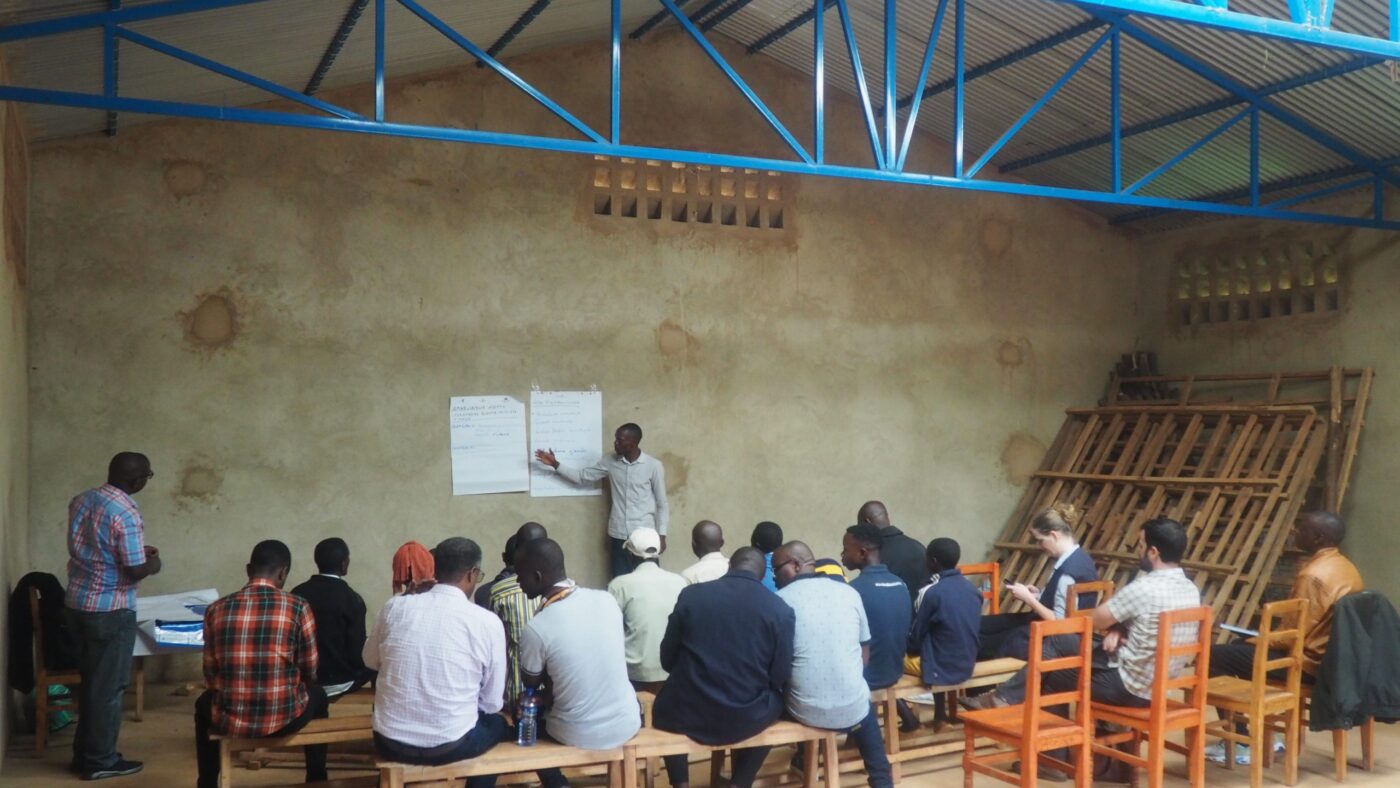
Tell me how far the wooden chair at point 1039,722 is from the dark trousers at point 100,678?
4010mm

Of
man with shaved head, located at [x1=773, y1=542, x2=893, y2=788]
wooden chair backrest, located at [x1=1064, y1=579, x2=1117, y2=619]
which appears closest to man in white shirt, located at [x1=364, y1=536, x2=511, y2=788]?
man with shaved head, located at [x1=773, y1=542, x2=893, y2=788]

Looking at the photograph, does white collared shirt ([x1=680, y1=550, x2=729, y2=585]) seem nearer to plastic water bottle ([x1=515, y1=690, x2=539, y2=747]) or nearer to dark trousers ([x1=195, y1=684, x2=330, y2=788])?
plastic water bottle ([x1=515, y1=690, x2=539, y2=747])

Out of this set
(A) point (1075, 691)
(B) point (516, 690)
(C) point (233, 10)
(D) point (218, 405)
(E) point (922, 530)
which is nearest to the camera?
(B) point (516, 690)

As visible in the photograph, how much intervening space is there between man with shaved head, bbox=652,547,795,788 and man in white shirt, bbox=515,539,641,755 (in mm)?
212

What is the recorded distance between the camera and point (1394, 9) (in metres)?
5.43

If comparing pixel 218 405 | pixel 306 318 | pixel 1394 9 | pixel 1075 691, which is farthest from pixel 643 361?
pixel 1394 9

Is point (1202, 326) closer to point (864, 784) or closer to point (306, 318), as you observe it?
point (864, 784)

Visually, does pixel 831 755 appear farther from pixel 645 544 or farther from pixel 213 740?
pixel 213 740

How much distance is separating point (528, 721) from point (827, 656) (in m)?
1.23

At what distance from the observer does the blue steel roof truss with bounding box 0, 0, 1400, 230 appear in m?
5.05

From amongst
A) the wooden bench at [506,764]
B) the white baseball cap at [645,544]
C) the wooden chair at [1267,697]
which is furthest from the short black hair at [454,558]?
the wooden chair at [1267,697]

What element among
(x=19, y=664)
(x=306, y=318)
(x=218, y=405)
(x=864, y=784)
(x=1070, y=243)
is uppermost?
(x=1070, y=243)

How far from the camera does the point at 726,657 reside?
4.48 meters

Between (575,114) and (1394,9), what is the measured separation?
5.50 metres
